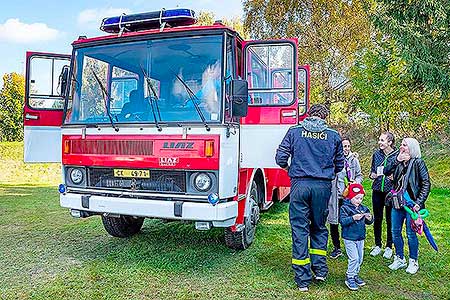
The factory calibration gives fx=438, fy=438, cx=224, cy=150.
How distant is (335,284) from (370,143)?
624 inches

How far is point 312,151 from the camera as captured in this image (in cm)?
438

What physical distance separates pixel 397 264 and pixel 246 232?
1.80 m

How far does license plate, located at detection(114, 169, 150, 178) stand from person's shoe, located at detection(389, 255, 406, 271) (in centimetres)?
292

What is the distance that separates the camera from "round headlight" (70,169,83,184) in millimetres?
5172

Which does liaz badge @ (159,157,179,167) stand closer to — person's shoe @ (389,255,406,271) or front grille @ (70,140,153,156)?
front grille @ (70,140,153,156)

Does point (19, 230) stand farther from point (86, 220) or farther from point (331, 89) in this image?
point (331, 89)

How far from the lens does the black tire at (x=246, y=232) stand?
5.39 m

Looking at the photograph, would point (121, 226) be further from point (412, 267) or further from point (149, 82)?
point (412, 267)

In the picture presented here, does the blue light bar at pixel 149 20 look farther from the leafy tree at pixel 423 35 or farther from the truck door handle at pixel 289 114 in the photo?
the leafy tree at pixel 423 35

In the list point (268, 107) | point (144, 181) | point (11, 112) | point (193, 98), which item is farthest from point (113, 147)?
point (11, 112)

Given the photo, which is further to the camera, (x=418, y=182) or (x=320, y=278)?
(x=418, y=182)

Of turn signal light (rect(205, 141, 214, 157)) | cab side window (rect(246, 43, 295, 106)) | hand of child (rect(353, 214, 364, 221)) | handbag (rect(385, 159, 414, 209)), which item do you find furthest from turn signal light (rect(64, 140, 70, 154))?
handbag (rect(385, 159, 414, 209))

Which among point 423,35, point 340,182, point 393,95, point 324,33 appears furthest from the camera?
point 324,33

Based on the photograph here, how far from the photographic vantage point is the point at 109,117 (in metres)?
5.02
